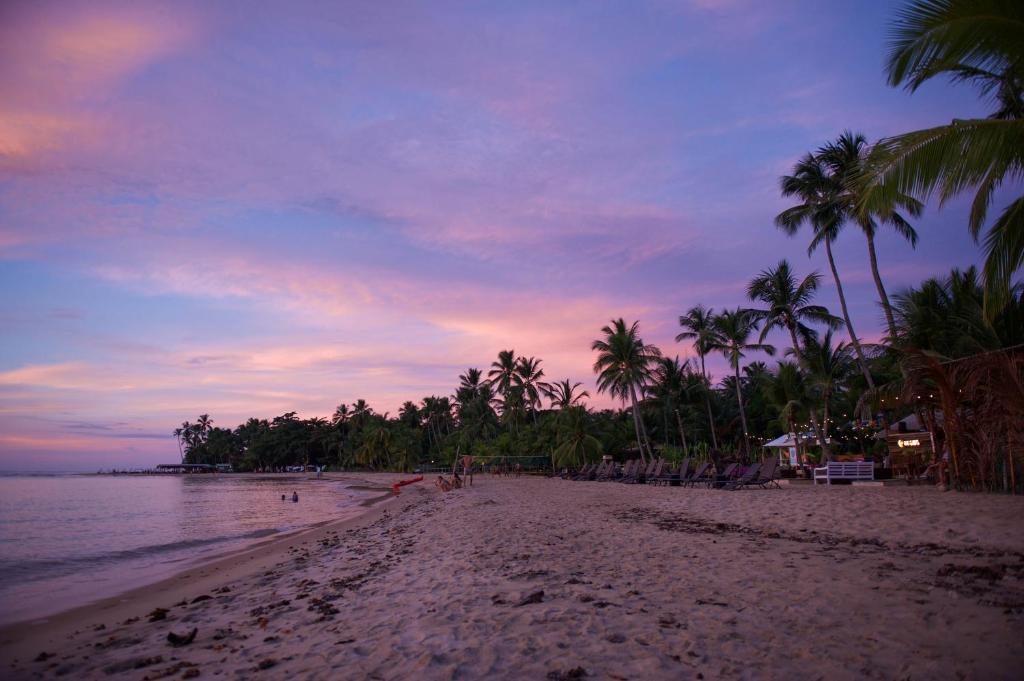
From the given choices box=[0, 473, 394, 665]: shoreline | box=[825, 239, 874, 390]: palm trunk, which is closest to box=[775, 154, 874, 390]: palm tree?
box=[825, 239, 874, 390]: palm trunk

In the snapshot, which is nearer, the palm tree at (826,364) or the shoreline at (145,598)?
the shoreline at (145,598)

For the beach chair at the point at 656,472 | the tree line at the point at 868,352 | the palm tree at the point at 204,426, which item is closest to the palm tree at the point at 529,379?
the tree line at the point at 868,352

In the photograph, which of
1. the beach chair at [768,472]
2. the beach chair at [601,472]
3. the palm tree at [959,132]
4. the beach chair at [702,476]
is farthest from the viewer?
the beach chair at [601,472]

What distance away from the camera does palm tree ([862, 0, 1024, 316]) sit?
549 cm

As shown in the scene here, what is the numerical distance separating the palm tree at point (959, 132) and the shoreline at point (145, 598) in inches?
410

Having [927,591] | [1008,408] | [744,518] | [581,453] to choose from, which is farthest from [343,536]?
[581,453]

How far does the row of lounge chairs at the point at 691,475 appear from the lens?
690 inches

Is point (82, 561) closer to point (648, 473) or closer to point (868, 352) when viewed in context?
point (648, 473)

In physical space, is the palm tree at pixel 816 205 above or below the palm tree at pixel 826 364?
above

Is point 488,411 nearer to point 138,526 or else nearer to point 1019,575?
point 138,526

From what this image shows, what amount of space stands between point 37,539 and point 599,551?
61.0ft

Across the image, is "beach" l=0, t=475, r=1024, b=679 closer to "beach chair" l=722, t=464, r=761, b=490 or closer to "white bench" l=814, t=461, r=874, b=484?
"beach chair" l=722, t=464, r=761, b=490

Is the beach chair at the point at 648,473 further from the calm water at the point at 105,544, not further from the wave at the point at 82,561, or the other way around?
the wave at the point at 82,561

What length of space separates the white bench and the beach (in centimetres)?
935
